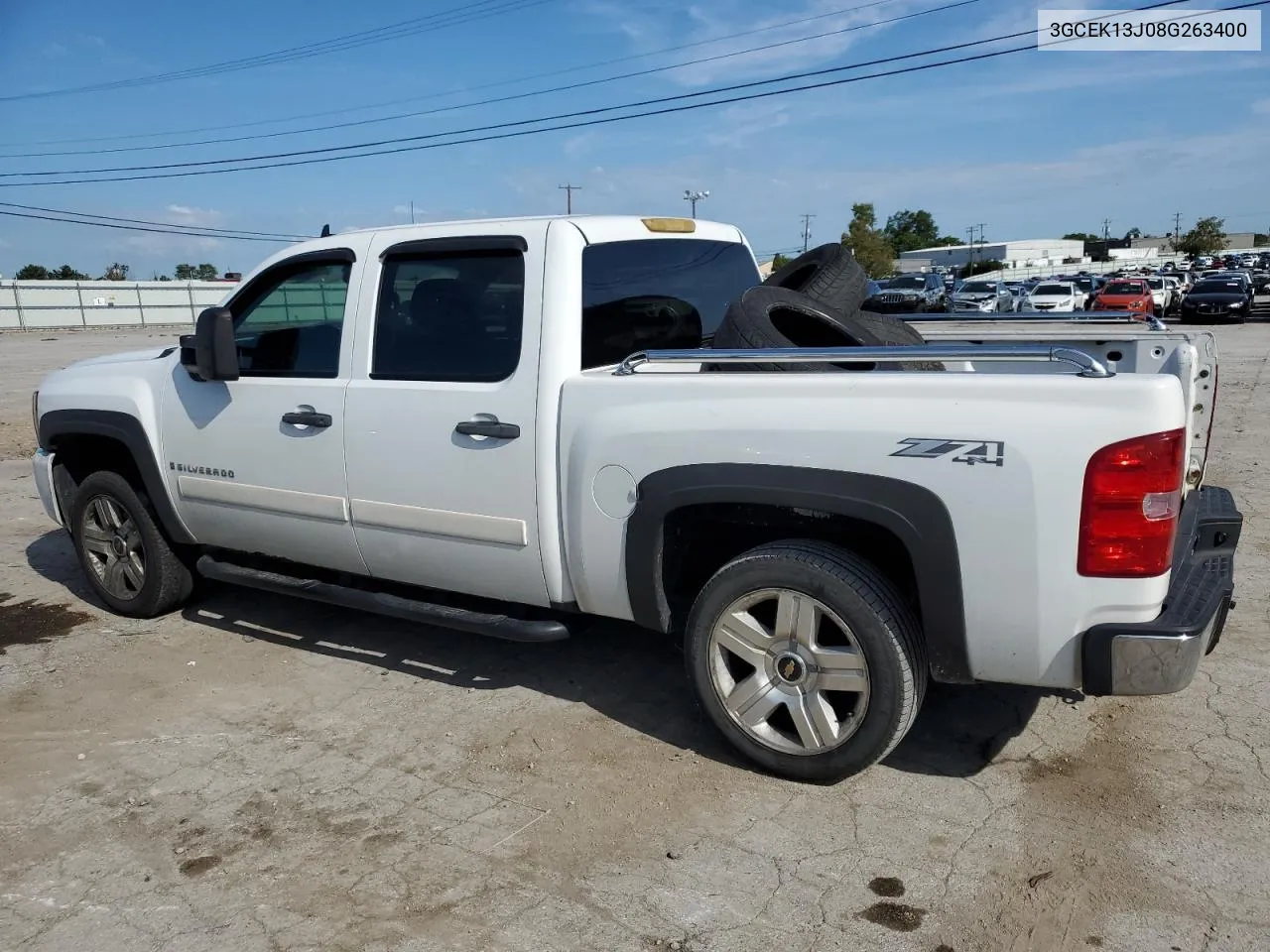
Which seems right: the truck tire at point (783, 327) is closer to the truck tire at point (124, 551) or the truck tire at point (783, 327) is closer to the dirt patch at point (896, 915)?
the dirt patch at point (896, 915)

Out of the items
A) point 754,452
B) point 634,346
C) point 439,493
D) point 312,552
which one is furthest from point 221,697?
point 754,452

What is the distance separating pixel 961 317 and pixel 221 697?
3.95 m

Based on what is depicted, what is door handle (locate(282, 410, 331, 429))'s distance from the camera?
14.5 feet

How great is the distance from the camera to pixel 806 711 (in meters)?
3.51

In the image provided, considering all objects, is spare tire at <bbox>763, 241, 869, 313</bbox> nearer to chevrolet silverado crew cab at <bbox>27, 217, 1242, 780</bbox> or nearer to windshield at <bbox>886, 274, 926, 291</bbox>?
chevrolet silverado crew cab at <bbox>27, 217, 1242, 780</bbox>

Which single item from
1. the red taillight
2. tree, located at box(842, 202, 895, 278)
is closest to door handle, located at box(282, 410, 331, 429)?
the red taillight

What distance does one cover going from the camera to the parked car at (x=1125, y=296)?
30.0 meters

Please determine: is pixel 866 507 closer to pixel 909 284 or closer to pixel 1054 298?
pixel 1054 298

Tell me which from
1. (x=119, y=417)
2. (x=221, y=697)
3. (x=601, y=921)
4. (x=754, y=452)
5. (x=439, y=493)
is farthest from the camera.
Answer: (x=119, y=417)

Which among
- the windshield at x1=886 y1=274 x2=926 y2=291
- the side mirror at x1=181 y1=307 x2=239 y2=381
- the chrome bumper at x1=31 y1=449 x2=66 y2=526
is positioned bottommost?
the chrome bumper at x1=31 y1=449 x2=66 y2=526

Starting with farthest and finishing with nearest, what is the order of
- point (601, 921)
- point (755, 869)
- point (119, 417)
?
point (119, 417), point (755, 869), point (601, 921)

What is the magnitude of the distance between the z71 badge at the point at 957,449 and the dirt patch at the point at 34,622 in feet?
14.8

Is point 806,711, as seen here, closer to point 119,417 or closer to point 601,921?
point 601,921

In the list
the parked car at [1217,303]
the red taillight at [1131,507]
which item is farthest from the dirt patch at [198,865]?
the parked car at [1217,303]
